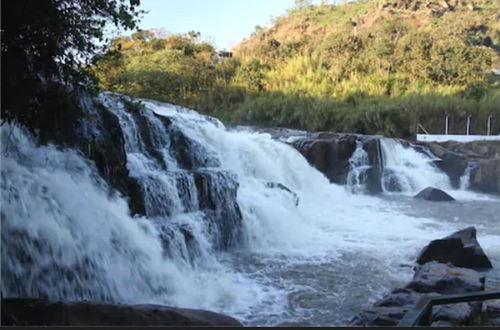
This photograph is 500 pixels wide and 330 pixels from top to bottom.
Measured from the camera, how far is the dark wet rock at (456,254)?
6.14 m

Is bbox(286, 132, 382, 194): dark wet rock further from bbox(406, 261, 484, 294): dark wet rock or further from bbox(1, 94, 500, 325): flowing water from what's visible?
bbox(406, 261, 484, 294): dark wet rock

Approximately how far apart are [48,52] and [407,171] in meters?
11.4

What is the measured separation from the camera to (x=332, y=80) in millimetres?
20594

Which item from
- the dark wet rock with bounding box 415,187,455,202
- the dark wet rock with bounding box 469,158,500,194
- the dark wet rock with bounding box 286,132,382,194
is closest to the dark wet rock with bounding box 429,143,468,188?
the dark wet rock with bounding box 469,158,500,194

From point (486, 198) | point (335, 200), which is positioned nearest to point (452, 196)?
point (486, 198)

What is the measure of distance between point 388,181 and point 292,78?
30.4ft

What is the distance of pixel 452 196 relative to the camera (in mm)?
11906

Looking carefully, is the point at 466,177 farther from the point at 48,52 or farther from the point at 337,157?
the point at 48,52

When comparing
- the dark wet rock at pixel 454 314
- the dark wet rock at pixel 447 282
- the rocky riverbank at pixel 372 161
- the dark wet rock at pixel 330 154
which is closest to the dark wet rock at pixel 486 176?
the rocky riverbank at pixel 372 161

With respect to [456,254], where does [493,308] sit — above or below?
below

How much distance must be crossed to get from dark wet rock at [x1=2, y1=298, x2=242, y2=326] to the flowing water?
609 mm

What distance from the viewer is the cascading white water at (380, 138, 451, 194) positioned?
41.8 feet

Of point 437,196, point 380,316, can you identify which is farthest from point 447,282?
point 437,196

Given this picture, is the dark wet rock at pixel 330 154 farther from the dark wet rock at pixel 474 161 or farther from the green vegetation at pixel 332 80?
the green vegetation at pixel 332 80
